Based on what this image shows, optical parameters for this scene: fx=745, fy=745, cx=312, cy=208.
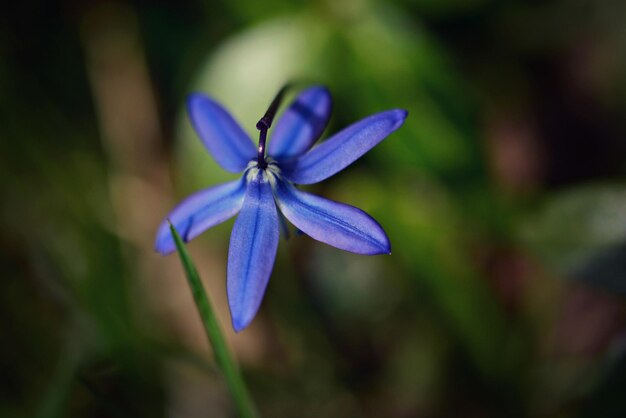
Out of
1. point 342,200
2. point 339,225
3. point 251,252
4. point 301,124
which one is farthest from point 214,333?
point 342,200

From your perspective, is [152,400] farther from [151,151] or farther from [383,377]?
[151,151]

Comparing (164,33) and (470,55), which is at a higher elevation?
(164,33)

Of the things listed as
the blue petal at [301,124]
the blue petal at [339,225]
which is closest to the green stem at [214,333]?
the blue petal at [339,225]

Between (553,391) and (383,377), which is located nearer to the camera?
(553,391)

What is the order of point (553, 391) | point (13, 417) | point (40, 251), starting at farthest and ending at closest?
1. point (40, 251)
2. point (553, 391)
3. point (13, 417)

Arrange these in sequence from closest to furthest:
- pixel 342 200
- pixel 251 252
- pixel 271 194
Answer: pixel 251 252, pixel 271 194, pixel 342 200

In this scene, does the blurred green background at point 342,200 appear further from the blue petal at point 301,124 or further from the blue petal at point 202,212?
the blue petal at point 301,124

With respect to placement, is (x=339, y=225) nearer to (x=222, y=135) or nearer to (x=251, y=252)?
(x=251, y=252)

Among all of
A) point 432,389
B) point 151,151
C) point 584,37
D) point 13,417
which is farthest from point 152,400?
point 584,37
